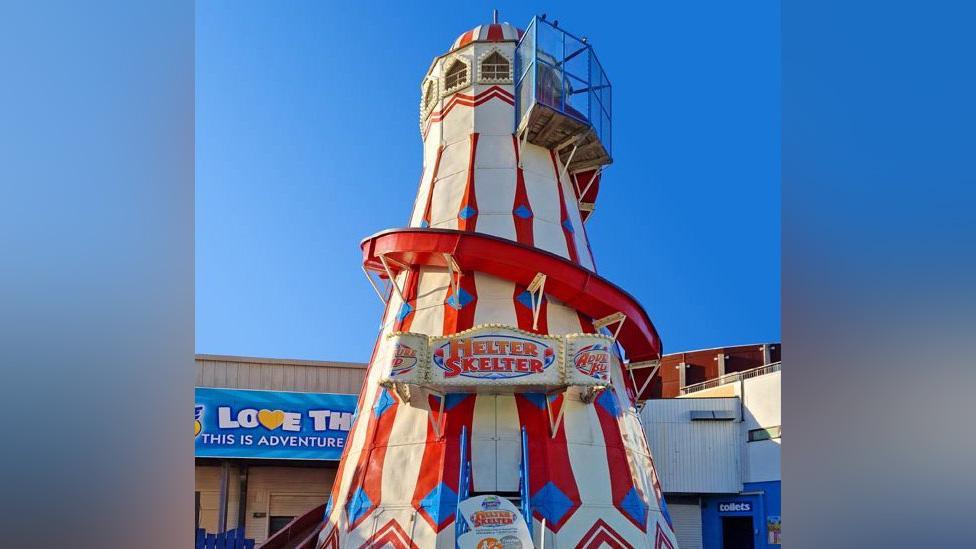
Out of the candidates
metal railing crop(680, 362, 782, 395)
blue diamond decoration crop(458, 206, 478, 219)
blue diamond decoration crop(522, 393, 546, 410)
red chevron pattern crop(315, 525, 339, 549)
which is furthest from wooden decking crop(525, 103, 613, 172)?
metal railing crop(680, 362, 782, 395)

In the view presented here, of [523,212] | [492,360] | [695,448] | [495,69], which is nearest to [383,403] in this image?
[492,360]

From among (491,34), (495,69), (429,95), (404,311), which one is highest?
(491,34)

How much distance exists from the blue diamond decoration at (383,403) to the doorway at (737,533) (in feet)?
72.8

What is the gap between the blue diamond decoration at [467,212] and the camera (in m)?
22.2

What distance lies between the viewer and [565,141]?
23797mm

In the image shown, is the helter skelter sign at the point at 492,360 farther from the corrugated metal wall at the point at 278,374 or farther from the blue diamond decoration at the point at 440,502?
the corrugated metal wall at the point at 278,374

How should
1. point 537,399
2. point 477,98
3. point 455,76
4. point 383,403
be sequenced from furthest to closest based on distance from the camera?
point 455,76, point 477,98, point 383,403, point 537,399

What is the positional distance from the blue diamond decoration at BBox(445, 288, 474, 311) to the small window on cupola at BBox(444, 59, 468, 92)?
7.27 metres

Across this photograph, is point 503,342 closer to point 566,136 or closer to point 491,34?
point 566,136

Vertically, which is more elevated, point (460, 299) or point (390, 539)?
point (460, 299)

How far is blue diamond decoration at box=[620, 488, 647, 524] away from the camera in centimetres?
1914

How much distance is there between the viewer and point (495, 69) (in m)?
24.2

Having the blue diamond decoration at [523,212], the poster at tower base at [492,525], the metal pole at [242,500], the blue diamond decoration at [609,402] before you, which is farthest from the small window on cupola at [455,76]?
the metal pole at [242,500]

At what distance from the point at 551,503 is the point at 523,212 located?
8230 mm
